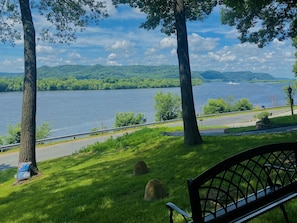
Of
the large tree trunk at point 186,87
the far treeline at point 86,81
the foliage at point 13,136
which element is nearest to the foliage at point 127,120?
the foliage at point 13,136

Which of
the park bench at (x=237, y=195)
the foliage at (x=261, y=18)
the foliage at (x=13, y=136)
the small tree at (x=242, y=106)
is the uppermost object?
the foliage at (x=261, y=18)

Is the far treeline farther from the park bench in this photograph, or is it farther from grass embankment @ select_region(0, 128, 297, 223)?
the park bench

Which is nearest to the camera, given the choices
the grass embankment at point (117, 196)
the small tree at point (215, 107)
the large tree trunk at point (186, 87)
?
the grass embankment at point (117, 196)

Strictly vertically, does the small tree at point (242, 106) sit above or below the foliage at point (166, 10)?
below

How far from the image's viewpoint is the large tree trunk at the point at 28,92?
28.9 feet

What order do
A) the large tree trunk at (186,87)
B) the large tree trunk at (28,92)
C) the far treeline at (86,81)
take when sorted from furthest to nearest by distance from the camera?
1. the far treeline at (86,81)
2. the large tree trunk at (28,92)
3. the large tree trunk at (186,87)

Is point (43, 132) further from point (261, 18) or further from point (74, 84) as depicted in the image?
point (74, 84)

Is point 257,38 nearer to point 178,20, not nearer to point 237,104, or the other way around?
point 178,20

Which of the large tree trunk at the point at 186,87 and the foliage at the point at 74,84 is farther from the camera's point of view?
the foliage at the point at 74,84

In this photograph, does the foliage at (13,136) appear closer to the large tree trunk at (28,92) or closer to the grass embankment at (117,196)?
the large tree trunk at (28,92)

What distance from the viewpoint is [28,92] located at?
8836 mm

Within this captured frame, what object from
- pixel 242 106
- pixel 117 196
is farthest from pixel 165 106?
pixel 117 196

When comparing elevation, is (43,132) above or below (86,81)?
below

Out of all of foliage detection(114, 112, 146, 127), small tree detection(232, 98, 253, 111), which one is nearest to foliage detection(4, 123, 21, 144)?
foliage detection(114, 112, 146, 127)
